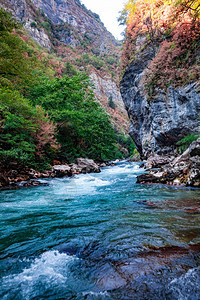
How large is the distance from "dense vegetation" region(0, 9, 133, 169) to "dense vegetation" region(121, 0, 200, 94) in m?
8.21

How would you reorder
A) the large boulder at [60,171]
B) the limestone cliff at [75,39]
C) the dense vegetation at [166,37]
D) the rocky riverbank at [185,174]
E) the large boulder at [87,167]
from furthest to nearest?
the limestone cliff at [75,39] < the large boulder at [87,167] < the dense vegetation at [166,37] < the large boulder at [60,171] < the rocky riverbank at [185,174]

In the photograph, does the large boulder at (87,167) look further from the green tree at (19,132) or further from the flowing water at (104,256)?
the flowing water at (104,256)

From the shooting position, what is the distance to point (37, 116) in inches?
425

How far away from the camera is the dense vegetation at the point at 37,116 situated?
8.97 metres

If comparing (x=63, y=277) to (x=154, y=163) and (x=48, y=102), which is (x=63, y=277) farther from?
(x=48, y=102)

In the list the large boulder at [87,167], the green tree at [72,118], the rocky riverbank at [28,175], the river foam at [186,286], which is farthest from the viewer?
the green tree at [72,118]

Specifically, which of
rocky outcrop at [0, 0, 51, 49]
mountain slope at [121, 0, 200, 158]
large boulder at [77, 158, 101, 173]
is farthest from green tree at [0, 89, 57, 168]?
rocky outcrop at [0, 0, 51, 49]

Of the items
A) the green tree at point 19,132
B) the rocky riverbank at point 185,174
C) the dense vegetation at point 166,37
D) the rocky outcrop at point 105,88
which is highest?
the rocky outcrop at point 105,88

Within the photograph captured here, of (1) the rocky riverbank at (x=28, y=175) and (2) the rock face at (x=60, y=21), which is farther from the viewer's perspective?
(2) the rock face at (x=60, y=21)

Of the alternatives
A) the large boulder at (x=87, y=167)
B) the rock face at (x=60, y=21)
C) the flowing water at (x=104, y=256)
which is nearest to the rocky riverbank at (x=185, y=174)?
the flowing water at (x=104, y=256)

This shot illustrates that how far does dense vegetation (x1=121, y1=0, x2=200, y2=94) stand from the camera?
12.9 meters

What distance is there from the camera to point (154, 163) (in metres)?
13.3

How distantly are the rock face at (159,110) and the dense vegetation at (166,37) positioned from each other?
1.02 metres

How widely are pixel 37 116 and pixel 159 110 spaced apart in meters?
11.2
